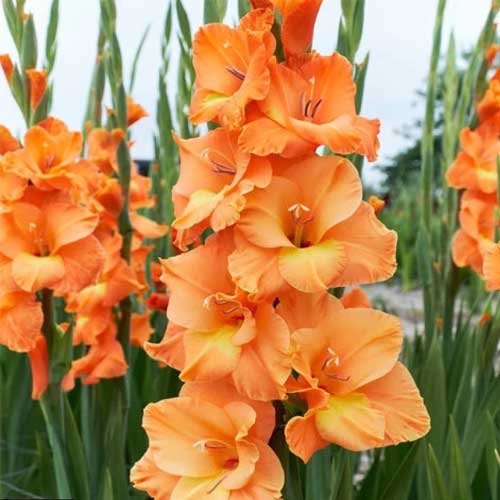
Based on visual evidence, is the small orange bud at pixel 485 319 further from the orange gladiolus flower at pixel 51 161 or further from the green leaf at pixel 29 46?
the green leaf at pixel 29 46

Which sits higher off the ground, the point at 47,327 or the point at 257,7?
the point at 257,7

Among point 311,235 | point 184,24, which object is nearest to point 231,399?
point 311,235

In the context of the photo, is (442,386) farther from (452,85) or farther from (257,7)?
(452,85)

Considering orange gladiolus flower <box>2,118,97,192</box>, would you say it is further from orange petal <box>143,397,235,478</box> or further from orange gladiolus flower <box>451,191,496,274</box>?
orange gladiolus flower <box>451,191,496,274</box>

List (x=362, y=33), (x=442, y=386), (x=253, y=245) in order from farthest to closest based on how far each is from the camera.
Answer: (x=442, y=386)
(x=362, y=33)
(x=253, y=245)

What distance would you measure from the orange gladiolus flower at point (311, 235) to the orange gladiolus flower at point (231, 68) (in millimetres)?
70

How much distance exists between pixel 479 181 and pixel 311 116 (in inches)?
29.5

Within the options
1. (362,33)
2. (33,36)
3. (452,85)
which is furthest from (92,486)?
(452,85)

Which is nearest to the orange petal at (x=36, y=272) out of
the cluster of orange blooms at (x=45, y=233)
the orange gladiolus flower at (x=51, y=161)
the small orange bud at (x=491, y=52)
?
the cluster of orange blooms at (x=45, y=233)

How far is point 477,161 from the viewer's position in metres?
1.35

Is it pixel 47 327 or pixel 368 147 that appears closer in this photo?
pixel 368 147

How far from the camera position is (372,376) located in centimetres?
64

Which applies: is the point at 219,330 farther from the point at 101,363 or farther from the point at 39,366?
the point at 101,363

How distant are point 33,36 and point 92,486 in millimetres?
645
